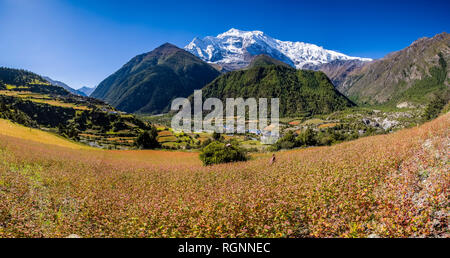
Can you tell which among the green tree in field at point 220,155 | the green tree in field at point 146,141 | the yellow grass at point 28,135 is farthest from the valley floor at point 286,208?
the green tree in field at point 146,141

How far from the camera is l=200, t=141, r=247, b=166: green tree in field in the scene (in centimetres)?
2711

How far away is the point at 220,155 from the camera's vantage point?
90.8 feet

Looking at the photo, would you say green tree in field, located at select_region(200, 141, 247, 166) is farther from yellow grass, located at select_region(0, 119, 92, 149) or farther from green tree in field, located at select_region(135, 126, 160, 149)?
green tree in field, located at select_region(135, 126, 160, 149)

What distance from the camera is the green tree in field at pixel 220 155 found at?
89.0ft

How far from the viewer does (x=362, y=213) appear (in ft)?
19.0

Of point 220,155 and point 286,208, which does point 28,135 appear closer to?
point 220,155

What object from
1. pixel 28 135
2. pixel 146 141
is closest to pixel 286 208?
pixel 28 135

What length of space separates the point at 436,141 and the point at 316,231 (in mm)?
8369

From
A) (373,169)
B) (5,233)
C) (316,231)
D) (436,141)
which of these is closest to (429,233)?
(316,231)

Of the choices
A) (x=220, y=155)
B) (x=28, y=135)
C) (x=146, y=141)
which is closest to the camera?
(x=220, y=155)

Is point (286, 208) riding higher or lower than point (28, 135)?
lower

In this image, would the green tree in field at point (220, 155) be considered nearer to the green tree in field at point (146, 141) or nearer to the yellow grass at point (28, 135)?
the yellow grass at point (28, 135)
